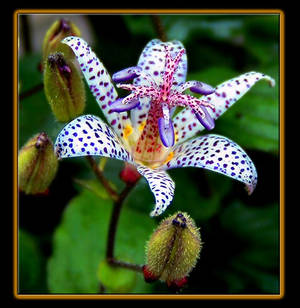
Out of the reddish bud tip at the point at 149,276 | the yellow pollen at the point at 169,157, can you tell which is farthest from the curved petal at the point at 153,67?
the reddish bud tip at the point at 149,276

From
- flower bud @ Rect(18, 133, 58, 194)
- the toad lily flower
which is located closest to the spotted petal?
the toad lily flower

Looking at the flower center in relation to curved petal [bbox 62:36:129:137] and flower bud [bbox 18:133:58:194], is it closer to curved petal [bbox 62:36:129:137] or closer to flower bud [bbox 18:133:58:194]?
curved petal [bbox 62:36:129:137]

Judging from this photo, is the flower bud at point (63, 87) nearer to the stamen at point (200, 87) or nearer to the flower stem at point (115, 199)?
the flower stem at point (115, 199)

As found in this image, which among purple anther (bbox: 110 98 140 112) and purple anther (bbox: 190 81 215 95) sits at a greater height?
purple anther (bbox: 190 81 215 95)

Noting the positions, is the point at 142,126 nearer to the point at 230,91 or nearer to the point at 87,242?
the point at 230,91

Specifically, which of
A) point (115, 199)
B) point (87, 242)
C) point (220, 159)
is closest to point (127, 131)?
point (115, 199)

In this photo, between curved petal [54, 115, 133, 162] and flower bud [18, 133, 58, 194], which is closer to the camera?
curved petal [54, 115, 133, 162]
